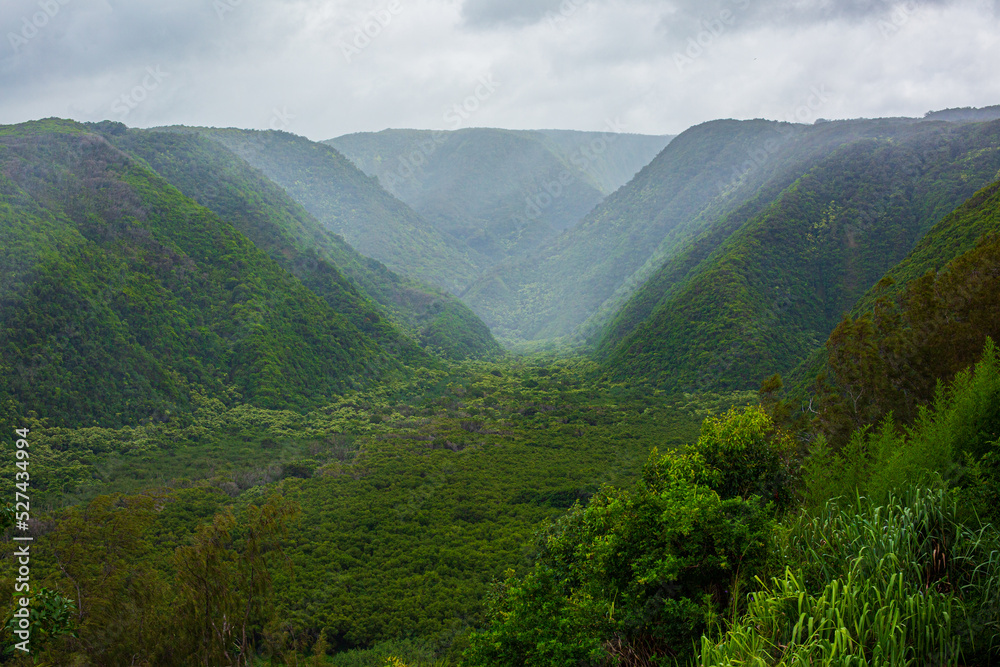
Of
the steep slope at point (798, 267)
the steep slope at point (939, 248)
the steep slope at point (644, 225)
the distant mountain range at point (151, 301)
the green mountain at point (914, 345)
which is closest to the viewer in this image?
the green mountain at point (914, 345)

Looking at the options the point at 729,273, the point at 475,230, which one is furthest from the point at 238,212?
the point at 475,230

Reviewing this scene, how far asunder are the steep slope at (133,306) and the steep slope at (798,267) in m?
32.0

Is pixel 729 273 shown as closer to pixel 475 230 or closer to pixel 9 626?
pixel 9 626

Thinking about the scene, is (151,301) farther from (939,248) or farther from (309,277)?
(939,248)

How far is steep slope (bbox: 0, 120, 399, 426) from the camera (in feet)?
133

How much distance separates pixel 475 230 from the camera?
19162 cm

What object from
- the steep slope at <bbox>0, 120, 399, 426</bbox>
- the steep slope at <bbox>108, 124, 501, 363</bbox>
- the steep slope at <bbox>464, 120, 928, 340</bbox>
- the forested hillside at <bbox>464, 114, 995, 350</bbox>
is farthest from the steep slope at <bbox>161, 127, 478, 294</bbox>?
the steep slope at <bbox>0, 120, 399, 426</bbox>

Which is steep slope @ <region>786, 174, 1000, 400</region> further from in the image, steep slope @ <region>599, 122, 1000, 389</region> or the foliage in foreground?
the foliage in foreground

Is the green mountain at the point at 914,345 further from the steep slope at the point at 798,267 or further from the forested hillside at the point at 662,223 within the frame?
the forested hillside at the point at 662,223

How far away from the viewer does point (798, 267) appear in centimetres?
6175

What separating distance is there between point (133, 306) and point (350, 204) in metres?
103

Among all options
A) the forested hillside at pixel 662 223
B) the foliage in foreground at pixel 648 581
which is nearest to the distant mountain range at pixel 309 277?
the forested hillside at pixel 662 223

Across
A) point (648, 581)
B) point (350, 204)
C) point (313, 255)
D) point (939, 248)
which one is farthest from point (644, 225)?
point (648, 581)

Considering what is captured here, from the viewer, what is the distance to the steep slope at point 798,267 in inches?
2121
